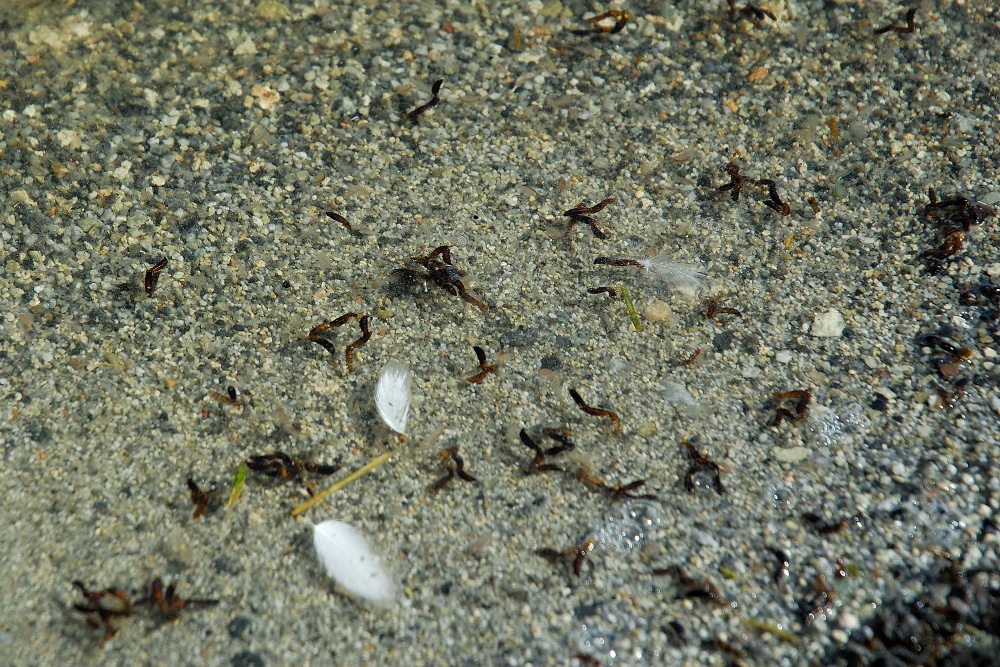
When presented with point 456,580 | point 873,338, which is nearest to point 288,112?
point 456,580

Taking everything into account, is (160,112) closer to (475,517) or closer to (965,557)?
(475,517)

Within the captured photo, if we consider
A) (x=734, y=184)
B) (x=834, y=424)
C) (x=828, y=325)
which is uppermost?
(x=734, y=184)

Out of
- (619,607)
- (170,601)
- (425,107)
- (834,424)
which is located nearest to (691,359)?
(834,424)

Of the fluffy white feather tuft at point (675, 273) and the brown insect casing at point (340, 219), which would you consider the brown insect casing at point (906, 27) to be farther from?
the brown insect casing at point (340, 219)

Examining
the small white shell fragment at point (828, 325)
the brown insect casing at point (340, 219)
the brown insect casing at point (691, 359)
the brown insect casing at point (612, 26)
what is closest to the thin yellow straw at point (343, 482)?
the brown insect casing at point (340, 219)

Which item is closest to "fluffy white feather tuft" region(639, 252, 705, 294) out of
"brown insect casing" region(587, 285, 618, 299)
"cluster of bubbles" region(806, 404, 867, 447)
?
"brown insect casing" region(587, 285, 618, 299)

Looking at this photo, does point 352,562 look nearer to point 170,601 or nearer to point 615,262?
point 170,601

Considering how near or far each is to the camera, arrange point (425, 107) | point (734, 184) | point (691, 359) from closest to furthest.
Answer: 1. point (691, 359)
2. point (734, 184)
3. point (425, 107)
